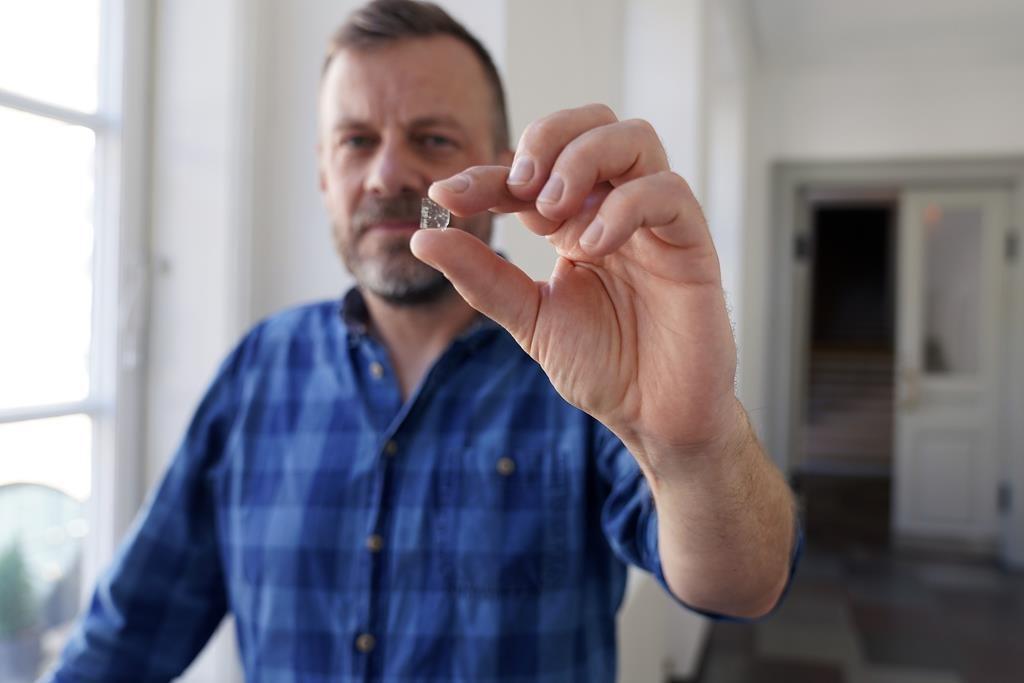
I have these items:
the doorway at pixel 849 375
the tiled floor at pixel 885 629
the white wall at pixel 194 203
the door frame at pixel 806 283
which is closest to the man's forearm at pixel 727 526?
the white wall at pixel 194 203


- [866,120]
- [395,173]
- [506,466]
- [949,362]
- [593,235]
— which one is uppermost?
[866,120]

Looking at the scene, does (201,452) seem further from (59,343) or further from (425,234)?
(425,234)

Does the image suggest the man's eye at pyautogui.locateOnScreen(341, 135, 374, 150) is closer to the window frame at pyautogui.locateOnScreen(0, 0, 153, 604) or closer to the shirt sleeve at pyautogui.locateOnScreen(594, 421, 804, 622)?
the shirt sleeve at pyautogui.locateOnScreen(594, 421, 804, 622)

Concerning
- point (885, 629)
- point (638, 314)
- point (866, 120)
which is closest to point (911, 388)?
point (866, 120)

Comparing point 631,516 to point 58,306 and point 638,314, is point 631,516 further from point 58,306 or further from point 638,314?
point 58,306

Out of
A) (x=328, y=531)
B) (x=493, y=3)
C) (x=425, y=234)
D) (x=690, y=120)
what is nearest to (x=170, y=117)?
(x=493, y=3)

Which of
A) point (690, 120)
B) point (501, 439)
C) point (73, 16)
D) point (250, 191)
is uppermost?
point (690, 120)

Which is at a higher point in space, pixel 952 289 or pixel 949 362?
pixel 952 289

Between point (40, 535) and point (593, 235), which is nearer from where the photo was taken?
point (593, 235)
